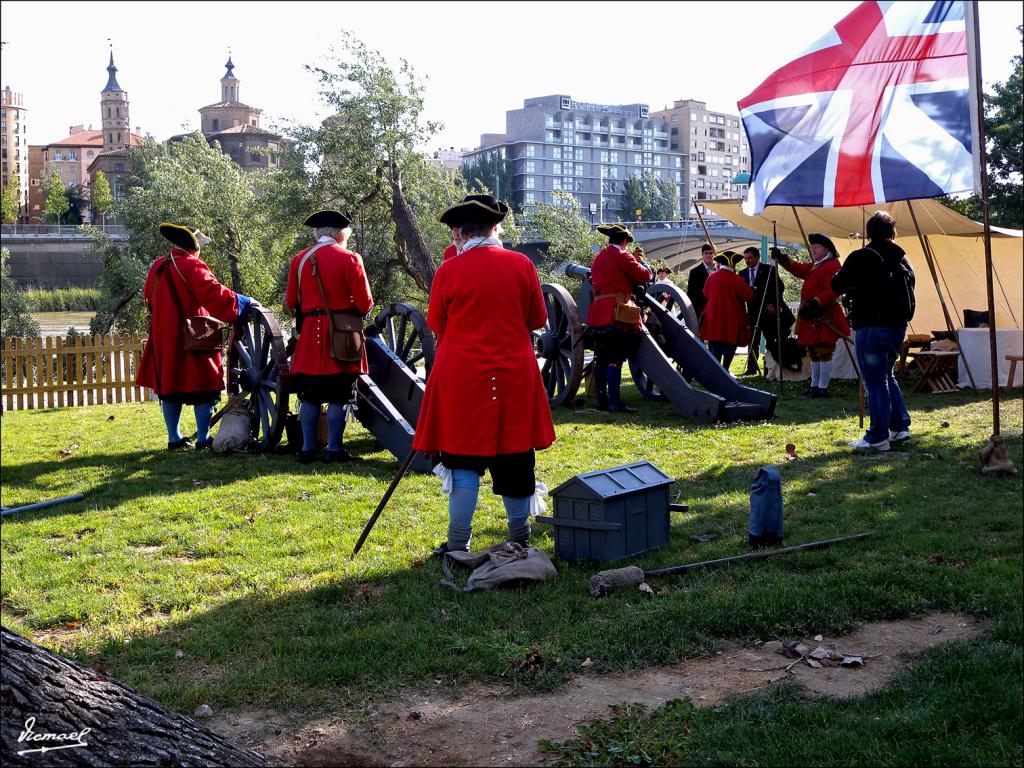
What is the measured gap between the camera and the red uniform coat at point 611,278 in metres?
9.21

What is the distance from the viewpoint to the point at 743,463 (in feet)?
22.8

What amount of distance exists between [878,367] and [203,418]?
16.4 feet

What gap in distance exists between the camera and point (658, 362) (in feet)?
31.3

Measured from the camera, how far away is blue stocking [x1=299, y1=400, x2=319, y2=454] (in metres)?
7.28

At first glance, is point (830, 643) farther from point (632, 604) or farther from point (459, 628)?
point (459, 628)

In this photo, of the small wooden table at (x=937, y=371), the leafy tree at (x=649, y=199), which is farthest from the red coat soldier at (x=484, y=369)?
the leafy tree at (x=649, y=199)

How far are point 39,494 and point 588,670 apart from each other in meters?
4.55

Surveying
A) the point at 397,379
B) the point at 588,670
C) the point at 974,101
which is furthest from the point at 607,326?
the point at 588,670

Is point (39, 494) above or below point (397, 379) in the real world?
below

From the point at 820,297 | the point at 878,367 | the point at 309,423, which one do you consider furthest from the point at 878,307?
the point at 309,423

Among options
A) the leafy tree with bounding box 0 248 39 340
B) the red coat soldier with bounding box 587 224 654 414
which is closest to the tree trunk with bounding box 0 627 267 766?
the red coat soldier with bounding box 587 224 654 414

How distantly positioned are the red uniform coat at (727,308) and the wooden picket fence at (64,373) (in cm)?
701

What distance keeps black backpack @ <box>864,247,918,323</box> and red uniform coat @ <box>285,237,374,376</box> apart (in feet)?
11.5

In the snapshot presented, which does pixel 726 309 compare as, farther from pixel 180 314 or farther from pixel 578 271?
pixel 180 314
